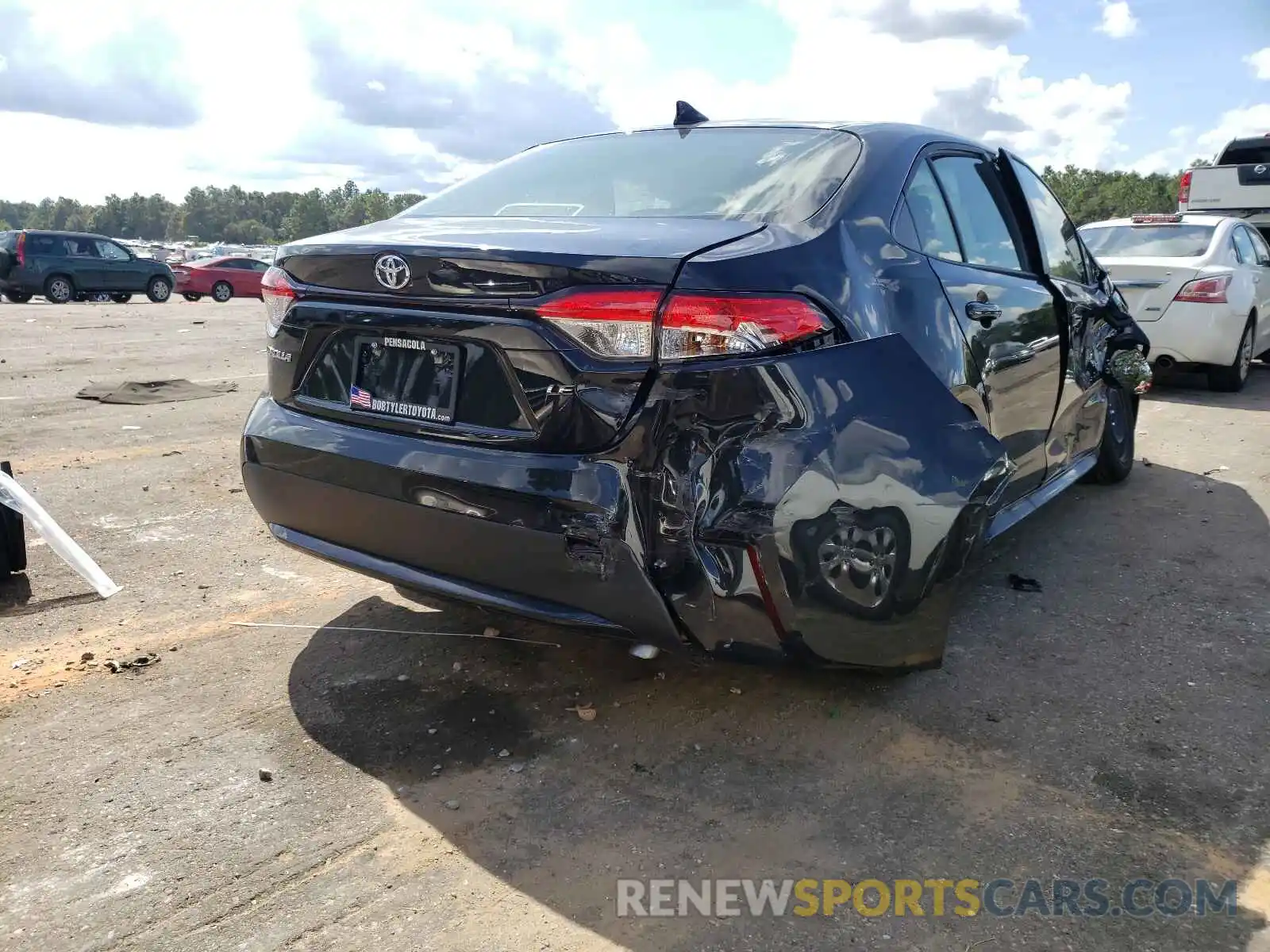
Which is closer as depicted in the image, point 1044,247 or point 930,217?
point 930,217

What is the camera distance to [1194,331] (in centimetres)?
838

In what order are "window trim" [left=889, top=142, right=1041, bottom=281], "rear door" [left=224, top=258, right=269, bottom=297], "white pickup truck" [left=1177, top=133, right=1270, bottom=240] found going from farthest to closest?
"rear door" [left=224, top=258, right=269, bottom=297] < "white pickup truck" [left=1177, top=133, right=1270, bottom=240] < "window trim" [left=889, top=142, right=1041, bottom=281]

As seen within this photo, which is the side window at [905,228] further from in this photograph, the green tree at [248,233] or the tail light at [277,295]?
the green tree at [248,233]

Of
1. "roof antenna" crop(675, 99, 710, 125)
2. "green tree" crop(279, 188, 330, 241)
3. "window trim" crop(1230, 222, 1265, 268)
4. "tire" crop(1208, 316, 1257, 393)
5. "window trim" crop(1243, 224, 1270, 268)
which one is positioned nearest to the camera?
"roof antenna" crop(675, 99, 710, 125)

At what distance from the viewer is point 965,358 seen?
309 centimetres

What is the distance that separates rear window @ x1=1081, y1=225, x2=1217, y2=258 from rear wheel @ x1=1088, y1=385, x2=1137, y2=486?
3.72 meters

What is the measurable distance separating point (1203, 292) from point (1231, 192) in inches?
297

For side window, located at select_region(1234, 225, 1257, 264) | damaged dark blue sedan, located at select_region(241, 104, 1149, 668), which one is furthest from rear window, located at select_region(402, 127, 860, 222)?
side window, located at select_region(1234, 225, 1257, 264)

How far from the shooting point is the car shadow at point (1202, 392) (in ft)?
27.9

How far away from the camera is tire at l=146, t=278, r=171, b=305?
25125mm

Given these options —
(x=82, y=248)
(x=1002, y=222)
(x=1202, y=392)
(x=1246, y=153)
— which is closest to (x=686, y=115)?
(x=1002, y=222)

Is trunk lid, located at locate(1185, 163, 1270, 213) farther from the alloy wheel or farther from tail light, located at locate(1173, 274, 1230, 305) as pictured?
the alloy wheel

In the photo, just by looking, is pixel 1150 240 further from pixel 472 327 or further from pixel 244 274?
pixel 244 274

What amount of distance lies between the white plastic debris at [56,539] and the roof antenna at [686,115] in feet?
8.98
